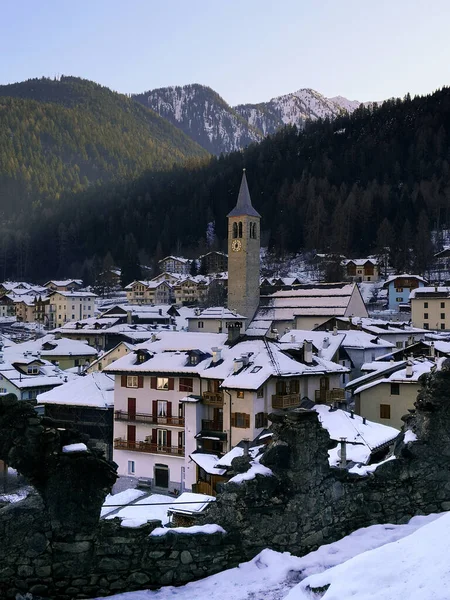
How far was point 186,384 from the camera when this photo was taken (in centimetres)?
3791

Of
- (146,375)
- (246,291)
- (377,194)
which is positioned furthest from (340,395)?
(377,194)

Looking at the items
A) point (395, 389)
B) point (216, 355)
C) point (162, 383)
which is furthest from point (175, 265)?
point (395, 389)

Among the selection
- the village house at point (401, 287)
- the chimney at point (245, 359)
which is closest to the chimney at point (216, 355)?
the chimney at point (245, 359)

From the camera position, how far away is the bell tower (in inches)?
3492

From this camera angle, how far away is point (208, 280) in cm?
12338

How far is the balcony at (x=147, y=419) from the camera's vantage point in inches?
1475

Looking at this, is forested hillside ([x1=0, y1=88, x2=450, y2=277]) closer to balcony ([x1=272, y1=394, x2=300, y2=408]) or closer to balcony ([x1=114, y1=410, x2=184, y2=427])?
balcony ([x1=114, y1=410, x2=184, y2=427])

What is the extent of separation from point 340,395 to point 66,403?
18376 mm

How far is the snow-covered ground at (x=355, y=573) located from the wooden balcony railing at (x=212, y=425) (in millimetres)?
26529

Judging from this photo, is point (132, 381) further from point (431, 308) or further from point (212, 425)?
point (431, 308)

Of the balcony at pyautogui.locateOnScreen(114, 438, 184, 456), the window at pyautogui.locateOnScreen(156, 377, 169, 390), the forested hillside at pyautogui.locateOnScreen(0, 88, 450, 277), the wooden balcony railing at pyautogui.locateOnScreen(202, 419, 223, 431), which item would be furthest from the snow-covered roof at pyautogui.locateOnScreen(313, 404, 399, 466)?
the forested hillside at pyautogui.locateOnScreen(0, 88, 450, 277)

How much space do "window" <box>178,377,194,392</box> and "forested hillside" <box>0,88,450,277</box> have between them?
274ft

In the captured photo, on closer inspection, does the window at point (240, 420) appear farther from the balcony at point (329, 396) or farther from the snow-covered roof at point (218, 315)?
the snow-covered roof at point (218, 315)

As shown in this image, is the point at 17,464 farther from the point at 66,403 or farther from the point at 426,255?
the point at 426,255
